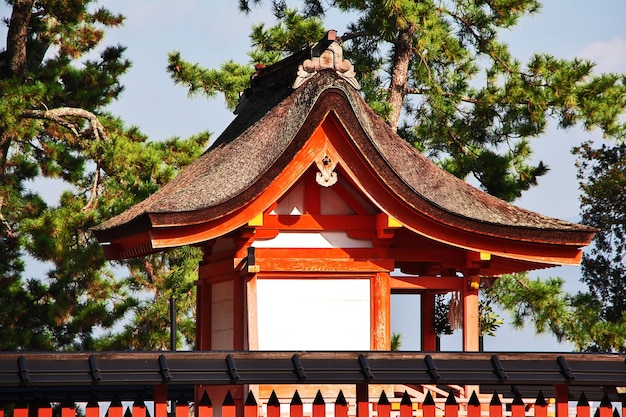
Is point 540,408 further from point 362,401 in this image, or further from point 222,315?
point 222,315

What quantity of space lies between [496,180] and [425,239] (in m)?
10.7

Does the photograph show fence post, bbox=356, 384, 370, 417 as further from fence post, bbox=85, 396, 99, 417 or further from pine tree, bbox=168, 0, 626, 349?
pine tree, bbox=168, 0, 626, 349

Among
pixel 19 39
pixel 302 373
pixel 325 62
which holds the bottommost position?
pixel 302 373

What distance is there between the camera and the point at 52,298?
Answer: 19.9m

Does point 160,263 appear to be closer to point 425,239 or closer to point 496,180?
point 496,180

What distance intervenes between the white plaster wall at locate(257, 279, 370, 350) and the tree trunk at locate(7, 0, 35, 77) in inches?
458

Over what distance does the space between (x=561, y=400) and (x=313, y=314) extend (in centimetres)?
391

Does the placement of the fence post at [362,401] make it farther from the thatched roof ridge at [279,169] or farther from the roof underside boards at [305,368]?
the thatched roof ridge at [279,169]

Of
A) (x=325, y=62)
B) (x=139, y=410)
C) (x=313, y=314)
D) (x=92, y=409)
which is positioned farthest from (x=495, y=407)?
(x=325, y=62)

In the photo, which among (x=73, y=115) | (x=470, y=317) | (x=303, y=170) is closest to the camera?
(x=303, y=170)

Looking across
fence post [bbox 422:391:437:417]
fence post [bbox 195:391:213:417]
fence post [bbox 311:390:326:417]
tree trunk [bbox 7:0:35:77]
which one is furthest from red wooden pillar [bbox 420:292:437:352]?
tree trunk [bbox 7:0:35:77]

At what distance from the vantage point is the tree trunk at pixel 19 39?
21.3m

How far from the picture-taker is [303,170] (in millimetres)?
10852

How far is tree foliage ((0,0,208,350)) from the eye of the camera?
18.6m
